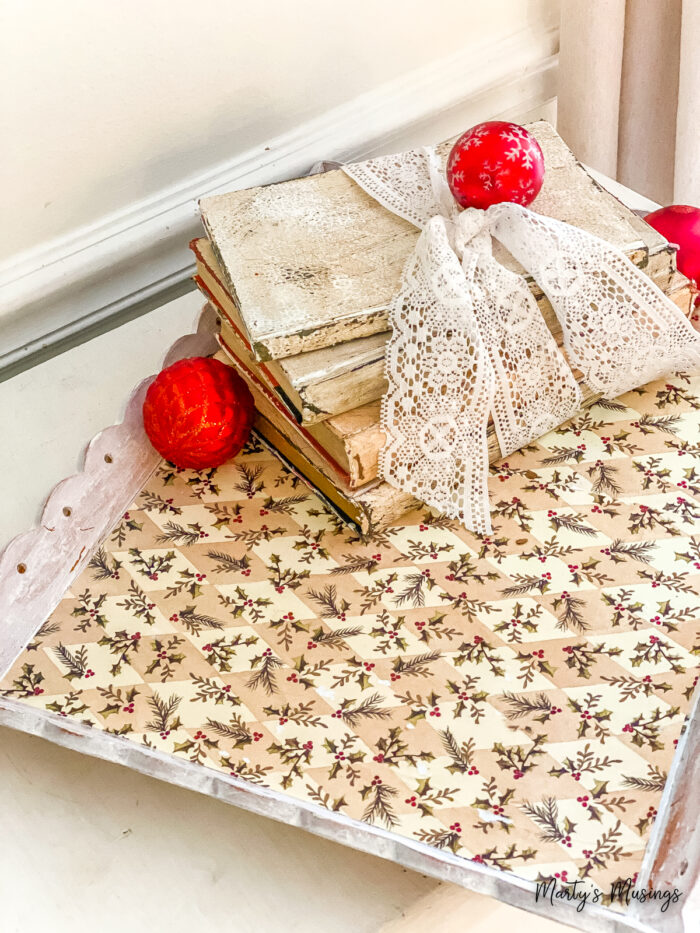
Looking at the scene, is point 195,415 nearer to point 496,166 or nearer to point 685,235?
point 496,166

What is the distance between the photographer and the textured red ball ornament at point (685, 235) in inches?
30.9

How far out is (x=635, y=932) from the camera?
0.45 m

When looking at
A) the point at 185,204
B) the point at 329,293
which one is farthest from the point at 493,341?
the point at 185,204

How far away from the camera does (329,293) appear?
0.64 metres

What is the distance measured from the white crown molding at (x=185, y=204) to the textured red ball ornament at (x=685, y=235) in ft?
1.10

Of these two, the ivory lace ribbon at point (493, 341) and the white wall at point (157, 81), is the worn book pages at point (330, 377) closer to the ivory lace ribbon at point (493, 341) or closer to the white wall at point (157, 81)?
the ivory lace ribbon at point (493, 341)

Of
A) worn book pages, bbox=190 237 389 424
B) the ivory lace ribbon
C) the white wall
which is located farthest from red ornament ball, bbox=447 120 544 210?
the white wall

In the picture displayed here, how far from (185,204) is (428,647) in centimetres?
52

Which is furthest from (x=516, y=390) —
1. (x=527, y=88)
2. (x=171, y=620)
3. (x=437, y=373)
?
(x=527, y=88)

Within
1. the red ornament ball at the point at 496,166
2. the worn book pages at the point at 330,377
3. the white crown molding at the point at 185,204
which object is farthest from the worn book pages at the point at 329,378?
the white crown molding at the point at 185,204

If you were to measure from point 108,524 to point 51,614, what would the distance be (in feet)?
0.26

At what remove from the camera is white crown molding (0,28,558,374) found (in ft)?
2.78

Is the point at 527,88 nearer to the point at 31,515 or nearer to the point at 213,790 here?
the point at 31,515

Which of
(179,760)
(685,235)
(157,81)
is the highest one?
(157,81)
